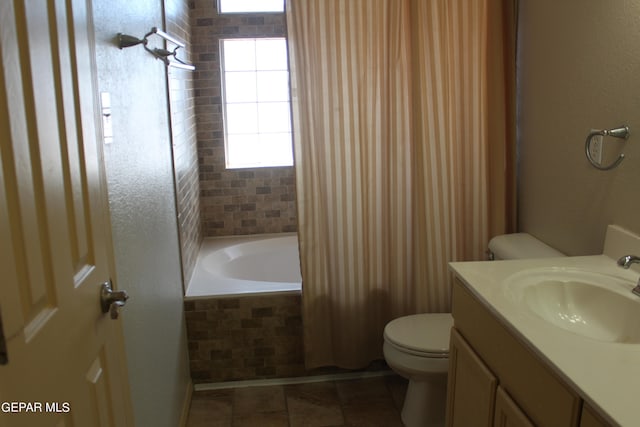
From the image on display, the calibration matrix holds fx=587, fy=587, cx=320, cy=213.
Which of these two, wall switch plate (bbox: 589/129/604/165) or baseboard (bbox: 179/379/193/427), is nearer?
wall switch plate (bbox: 589/129/604/165)

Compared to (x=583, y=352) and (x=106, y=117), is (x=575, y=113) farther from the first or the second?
(x=106, y=117)

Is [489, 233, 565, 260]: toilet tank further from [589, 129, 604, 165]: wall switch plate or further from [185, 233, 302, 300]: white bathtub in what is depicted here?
[185, 233, 302, 300]: white bathtub

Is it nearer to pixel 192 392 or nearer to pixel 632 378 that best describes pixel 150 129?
pixel 192 392

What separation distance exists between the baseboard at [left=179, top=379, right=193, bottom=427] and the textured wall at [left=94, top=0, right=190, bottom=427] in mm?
49

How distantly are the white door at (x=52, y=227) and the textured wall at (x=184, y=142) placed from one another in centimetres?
136

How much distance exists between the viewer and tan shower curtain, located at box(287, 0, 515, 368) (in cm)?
253

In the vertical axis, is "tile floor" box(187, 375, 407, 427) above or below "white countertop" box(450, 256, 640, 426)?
below

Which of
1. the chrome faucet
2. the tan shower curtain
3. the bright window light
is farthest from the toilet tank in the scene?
the bright window light

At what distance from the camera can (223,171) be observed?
152 inches

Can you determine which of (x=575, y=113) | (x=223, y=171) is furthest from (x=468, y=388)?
(x=223, y=171)

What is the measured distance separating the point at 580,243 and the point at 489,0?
1116mm

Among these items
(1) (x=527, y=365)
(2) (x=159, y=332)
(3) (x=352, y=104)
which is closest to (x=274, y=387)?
(2) (x=159, y=332)

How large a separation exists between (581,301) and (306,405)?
1464 millimetres

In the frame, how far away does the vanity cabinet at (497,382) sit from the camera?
1.29 metres
